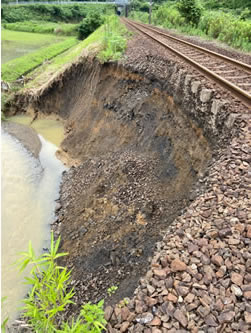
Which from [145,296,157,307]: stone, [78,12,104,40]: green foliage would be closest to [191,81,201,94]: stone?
[145,296,157,307]: stone

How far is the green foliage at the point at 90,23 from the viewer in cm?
3456

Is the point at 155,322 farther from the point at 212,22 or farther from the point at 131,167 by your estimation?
the point at 212,22

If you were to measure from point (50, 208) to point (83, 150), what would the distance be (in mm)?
3492

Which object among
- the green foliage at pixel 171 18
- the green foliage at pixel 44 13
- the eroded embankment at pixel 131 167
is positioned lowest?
the eroded embankment at pixel 131 167

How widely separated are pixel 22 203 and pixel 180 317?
376 inches

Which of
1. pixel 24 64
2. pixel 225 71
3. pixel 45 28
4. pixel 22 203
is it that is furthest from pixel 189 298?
pixel 45 28

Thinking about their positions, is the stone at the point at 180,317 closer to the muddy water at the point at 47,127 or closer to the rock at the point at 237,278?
the rock at the point at 237,278

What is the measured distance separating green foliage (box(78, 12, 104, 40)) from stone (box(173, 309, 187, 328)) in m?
37.3

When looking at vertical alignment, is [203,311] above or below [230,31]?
below

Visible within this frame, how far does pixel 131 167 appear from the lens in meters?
8.92

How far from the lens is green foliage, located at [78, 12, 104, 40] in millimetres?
34562

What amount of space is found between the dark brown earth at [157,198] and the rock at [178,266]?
1 centimetres

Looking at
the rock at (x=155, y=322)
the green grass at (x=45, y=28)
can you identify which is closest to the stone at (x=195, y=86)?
the rock at (x=155, y=322)

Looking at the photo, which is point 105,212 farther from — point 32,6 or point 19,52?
point 32,6
